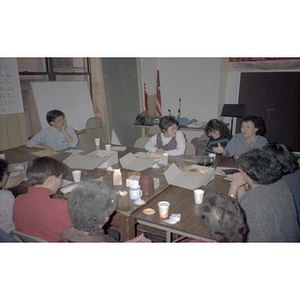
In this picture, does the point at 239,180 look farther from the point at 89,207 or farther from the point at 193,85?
the point at 193,85

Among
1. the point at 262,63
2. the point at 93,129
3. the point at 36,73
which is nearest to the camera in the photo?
the point at 36,73

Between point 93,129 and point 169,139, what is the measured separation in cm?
154

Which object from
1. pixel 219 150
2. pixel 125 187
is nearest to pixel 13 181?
pixel 125 187

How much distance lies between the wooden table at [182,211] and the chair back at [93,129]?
234cm

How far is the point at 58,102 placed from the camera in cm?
423

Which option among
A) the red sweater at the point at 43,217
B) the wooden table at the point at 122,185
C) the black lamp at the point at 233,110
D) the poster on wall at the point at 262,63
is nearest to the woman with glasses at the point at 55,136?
the wooden table at the point at 122,185

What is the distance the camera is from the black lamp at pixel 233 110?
4.88 m

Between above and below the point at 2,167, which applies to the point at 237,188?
below

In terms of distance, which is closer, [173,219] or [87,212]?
[87,212]

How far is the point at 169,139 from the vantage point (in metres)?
3.19

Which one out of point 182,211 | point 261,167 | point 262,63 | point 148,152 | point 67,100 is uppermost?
point 262,63
